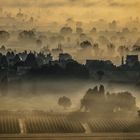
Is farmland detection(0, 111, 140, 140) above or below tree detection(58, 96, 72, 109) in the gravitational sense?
below

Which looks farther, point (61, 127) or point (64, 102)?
point (64, 102)

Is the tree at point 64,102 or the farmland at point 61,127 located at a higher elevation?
the tree at point 64,102

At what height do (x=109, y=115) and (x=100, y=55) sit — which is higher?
(x=100, y=55)

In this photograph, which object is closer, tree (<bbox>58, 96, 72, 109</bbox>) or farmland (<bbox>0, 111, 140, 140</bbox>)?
farmland (<bbox>0, 111, 140, 140</bbox>)

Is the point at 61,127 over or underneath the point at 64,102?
underneath

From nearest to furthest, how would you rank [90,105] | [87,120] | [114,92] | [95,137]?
[95,137] → [87,120] → [90,105] → [114,92]

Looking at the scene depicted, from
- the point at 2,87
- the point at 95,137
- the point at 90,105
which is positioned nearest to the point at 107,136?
the point at 95,137

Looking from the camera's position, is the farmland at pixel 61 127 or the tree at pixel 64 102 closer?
the farmland at pixel 61 127

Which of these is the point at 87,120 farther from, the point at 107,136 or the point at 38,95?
the point at 38,95
